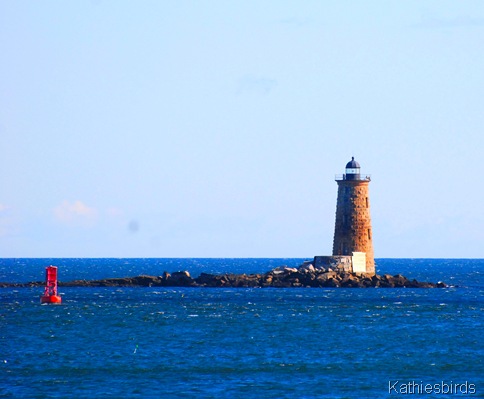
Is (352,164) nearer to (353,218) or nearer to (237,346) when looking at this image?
(353,218)

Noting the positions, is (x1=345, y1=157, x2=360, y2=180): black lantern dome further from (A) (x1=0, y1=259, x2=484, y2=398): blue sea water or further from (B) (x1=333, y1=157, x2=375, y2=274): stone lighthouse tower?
(A) (x1=0, y1=259, x2=484, y2=398): blue sea water

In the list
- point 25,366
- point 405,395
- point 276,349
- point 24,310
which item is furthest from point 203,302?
point 405,395

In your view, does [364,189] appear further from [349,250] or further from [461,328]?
[461,328]

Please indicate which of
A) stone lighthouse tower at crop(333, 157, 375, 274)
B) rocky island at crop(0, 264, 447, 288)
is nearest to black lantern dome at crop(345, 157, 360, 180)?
stone lighthouse tower at crop(333, 157, 375, 274)

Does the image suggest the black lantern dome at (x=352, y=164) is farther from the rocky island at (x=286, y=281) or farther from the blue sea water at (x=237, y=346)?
the blue sea water at (x=237, y=346)

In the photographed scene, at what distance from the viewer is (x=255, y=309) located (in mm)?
62844

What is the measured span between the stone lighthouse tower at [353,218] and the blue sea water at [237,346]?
944 centimetres

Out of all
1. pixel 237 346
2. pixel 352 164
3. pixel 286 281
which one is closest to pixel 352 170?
pixel 352 164

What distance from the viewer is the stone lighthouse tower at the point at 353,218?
81375 mm

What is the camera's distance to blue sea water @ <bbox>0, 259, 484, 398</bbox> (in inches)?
1438

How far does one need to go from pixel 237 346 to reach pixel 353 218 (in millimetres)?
36528

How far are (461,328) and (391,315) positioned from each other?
18.9 feet

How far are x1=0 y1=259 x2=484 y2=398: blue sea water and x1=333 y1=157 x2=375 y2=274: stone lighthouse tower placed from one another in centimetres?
944

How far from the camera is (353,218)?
81.4 m
